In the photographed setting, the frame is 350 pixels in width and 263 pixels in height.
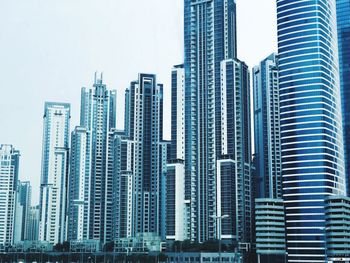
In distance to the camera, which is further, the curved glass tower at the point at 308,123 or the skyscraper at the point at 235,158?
the skyscraper at the point at 235,158

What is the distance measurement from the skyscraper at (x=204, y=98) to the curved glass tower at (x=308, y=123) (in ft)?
94.4

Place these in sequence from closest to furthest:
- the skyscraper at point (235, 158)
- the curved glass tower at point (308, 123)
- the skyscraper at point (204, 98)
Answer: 1. the curved glass tower at point (308, 123)
2. the skyscraper at point (235, 158)
3. the skyscraper at point (204, 98)

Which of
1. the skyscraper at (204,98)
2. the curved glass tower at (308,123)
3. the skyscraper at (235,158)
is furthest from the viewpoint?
the skyscraper at (204,98)

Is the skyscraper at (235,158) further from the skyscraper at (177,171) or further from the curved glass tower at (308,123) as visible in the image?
→ the curved glass tower at (308,123)

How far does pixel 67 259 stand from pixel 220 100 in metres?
75.2

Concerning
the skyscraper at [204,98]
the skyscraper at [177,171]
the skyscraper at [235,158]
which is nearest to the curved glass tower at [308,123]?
the skyscraper at [235,158]

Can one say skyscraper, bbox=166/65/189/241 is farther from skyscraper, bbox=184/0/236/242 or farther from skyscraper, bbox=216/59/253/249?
skyscraper, bbox=216/59/253/249

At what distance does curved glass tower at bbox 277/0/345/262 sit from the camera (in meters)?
147

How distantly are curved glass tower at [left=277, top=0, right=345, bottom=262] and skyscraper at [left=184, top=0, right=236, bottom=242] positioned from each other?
28.8 meters

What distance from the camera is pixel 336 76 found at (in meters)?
166

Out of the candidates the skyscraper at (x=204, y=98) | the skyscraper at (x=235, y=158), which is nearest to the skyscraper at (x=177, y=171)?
the skyscraper at (x=204, y=98)

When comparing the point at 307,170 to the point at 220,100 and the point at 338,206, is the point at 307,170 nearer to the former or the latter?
the point at 338,206

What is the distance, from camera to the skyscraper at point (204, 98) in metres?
178

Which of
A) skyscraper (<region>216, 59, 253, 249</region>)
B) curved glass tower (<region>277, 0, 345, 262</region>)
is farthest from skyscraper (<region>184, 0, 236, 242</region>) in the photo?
curved glass tower (<region>277, 0, 345, 262</region>)
